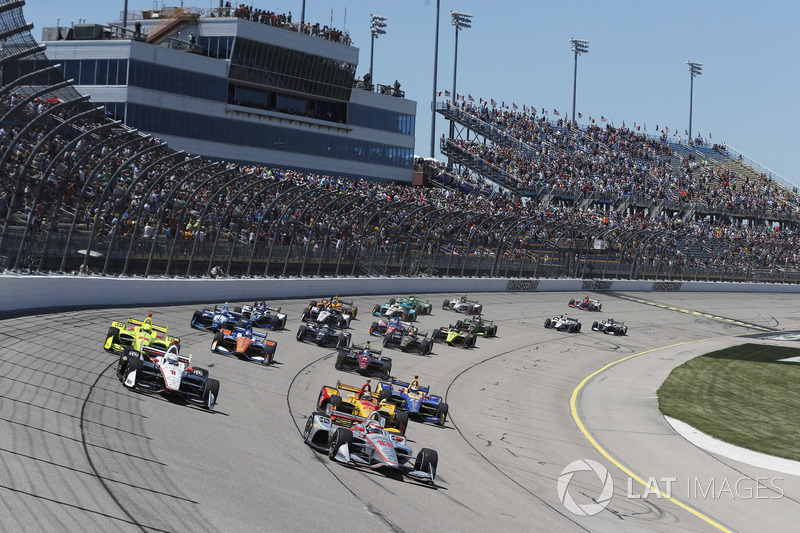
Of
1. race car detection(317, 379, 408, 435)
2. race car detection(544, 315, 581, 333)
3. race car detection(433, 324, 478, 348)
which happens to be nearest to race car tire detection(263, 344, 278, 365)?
race car detection(317, 379, 408, 435)

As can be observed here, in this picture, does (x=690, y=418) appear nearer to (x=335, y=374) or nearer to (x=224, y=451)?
(x=335, y=374)

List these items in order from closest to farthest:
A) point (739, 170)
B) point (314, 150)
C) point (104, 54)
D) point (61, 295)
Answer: point (61, 295) < point (104, 54) < point (314, 150) < point (739, 170)

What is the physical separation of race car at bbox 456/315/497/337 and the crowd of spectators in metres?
7.77

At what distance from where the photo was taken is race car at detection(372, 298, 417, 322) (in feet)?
116

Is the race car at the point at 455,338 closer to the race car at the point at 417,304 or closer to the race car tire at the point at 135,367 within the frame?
the race car at the point at 417,304

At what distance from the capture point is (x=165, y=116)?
179 feet

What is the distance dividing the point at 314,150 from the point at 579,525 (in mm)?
52077

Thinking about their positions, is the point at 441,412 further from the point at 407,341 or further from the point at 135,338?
the point at 407,341

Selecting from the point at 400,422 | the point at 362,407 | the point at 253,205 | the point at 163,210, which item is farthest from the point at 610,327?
the point at 362,407

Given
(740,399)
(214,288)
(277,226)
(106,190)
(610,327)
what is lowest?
(740,399)

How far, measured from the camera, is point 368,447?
14.5m

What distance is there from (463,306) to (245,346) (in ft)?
62.0

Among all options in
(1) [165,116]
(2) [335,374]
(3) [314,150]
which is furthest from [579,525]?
(3) [314,150]

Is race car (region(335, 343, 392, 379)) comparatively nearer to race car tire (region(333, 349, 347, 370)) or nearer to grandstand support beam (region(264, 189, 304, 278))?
race car tire (region(333, 349, 347, 370))
